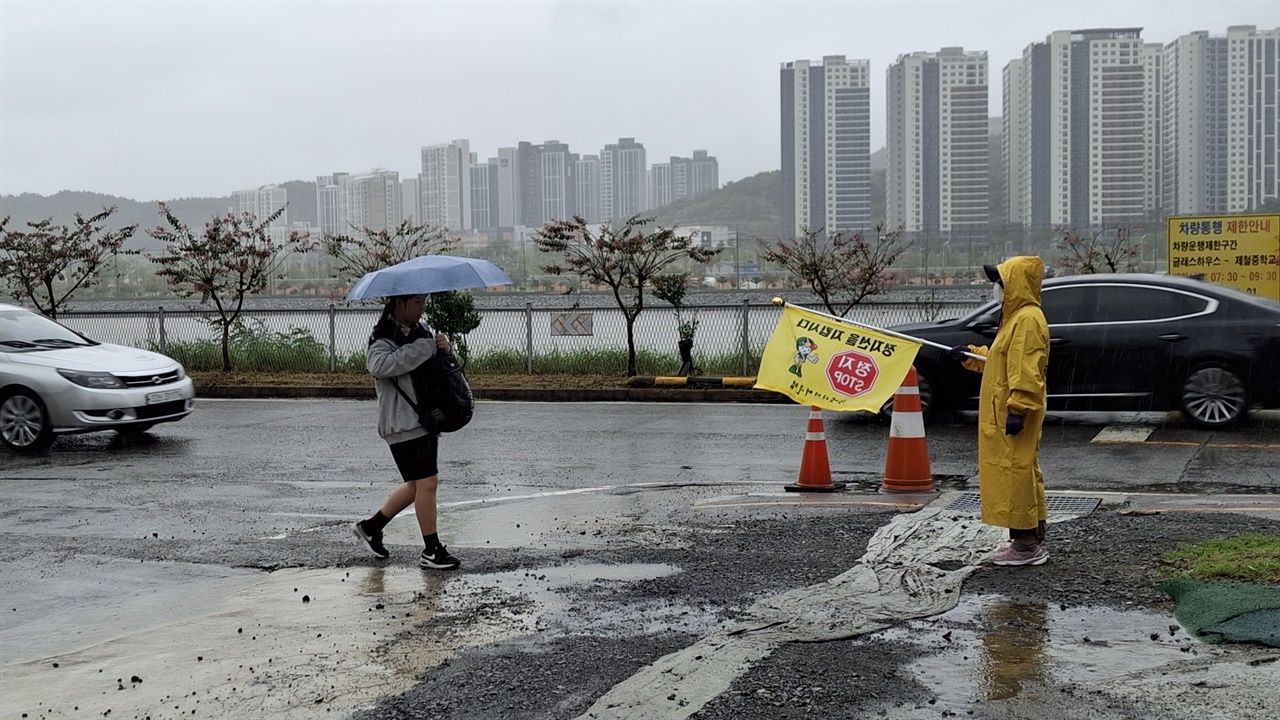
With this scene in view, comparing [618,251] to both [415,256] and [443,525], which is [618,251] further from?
[443,525]

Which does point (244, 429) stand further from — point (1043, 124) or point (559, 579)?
point (1043, 124)

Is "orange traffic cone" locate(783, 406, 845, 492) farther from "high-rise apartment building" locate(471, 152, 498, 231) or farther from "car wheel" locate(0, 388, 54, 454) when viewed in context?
"high-rise apartment building" locate(471, 152, 498, 231)

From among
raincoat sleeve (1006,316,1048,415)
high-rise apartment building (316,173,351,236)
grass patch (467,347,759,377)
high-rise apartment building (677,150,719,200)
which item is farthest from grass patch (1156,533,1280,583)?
high-rise apartment building (677,150,719,200)

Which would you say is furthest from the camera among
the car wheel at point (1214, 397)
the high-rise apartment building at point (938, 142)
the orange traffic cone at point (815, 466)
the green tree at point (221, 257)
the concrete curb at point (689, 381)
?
the high-rise apartment building at point (938, 142)

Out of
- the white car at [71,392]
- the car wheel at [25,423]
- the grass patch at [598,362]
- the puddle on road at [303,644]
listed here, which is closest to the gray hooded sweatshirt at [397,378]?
the puddle on road at [303,644]

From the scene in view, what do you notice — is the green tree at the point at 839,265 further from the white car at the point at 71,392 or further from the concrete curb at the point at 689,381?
the white car at the point at 71,392

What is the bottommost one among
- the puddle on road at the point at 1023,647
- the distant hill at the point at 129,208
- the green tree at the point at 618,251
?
the puddle on road at the point at 1023,647

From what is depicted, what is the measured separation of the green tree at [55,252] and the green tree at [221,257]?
4.03 feet

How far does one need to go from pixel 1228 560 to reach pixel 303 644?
4.62 m

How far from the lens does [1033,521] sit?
7219 mm

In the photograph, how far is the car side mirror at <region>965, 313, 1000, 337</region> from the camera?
1396cm

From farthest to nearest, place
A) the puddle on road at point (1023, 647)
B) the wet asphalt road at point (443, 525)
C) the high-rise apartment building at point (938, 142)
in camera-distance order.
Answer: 1. the high-rise apartment building at point (938, 142)
2. the wet asphalt road at point (443, 525)
3. the puddle on road at point (1023, 647)

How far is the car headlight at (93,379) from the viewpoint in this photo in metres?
13.8

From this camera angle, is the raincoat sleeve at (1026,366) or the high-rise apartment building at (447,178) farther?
the high-rise apartment building at (447,178)
